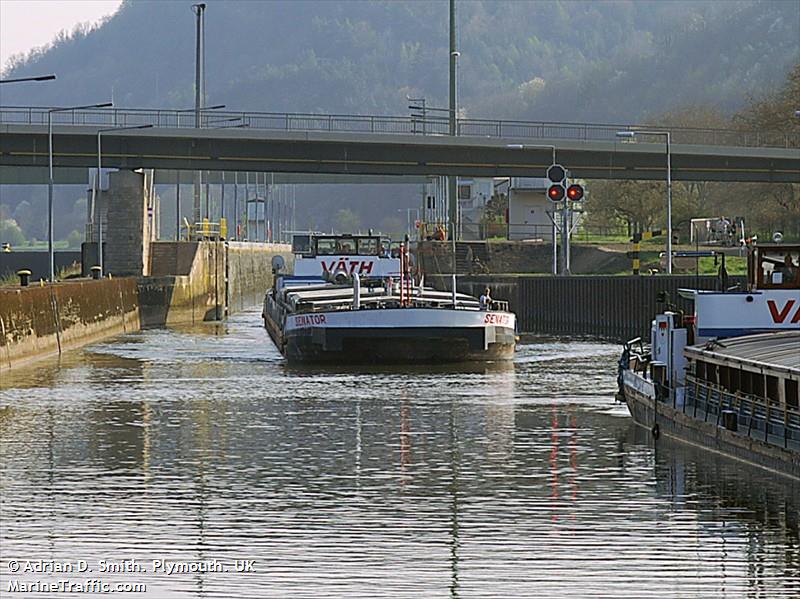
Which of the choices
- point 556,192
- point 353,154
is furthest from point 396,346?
point 353,154

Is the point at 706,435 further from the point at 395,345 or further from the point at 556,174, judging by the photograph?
the point at 556,174

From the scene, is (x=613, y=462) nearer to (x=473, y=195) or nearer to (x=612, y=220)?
(x=612, y=220)

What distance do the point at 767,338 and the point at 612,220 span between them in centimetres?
10064

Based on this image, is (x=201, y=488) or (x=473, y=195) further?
(x=473, y=195)

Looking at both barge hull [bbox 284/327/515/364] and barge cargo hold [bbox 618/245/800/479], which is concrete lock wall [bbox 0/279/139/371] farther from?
barge cargo hold [bbox 618/245/800/479]

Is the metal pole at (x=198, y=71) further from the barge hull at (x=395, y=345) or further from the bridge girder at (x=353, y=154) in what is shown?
the barge hull at (x=395, y=345)

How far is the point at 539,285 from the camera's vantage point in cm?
7431

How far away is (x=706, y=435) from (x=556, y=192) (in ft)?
158

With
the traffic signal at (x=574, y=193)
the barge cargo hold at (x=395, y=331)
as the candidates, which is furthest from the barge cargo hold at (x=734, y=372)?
the traffic signal at (x=574, y=193)

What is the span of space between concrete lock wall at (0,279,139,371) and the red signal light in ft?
63.0

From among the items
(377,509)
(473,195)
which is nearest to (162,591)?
(377,509)

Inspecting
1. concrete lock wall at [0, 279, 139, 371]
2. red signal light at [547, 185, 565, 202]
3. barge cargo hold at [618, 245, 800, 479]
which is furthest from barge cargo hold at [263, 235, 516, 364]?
red signal light at [547, 185, 565, 202]

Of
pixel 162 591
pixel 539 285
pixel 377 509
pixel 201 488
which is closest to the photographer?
pixel 162 591

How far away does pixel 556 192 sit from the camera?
73.7m
